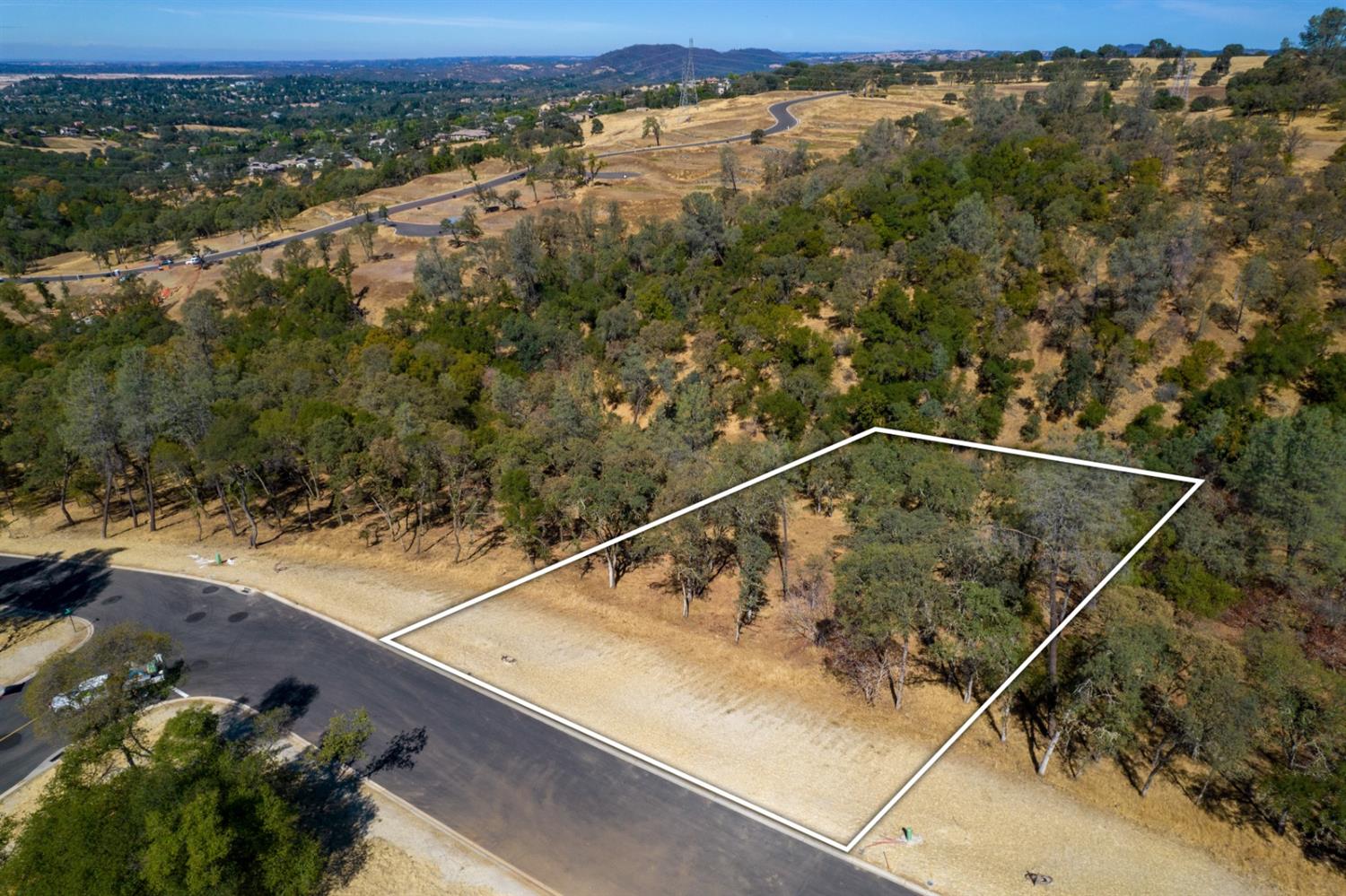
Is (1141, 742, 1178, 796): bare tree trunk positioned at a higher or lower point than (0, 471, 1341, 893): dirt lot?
higher

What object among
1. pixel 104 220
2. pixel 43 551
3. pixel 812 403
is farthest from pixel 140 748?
pixel 104 220

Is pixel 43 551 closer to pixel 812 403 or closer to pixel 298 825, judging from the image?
pixel 298 825

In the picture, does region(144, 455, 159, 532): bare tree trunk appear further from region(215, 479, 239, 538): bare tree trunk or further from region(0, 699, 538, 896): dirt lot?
region(0, 699, 538, 896): dirt lot

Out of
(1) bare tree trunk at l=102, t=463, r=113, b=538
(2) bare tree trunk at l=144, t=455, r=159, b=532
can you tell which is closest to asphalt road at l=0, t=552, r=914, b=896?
(2) bare tree trunk at l=144, t=455, r=159, b=532

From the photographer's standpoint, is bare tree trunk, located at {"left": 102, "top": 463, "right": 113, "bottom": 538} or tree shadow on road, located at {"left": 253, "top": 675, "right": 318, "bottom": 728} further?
bare tree trunk, located at {"left": 102, "top": 463, "right": 113, "bottom": 538}

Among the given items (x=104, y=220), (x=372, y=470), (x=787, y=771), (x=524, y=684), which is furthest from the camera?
(x=104, y=220)

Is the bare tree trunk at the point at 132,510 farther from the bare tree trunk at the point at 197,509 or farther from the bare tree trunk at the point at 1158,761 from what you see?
the bare tree trunk at the point at 1158,761

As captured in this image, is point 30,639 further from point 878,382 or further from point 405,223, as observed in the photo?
point 405,223
